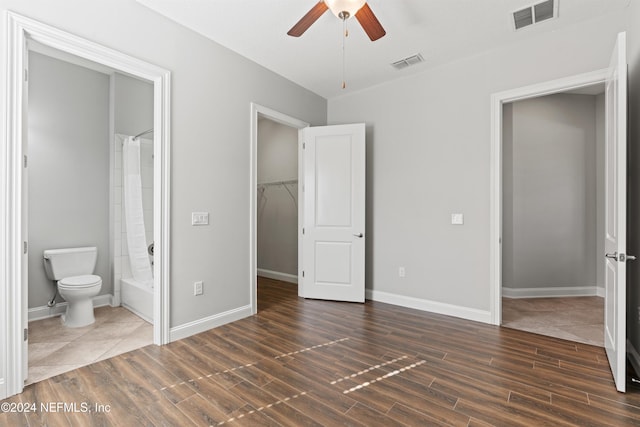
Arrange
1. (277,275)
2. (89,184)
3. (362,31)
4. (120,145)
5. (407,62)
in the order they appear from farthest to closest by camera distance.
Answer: (277,275), (120,145), (89,184), (407,62), (362,31)

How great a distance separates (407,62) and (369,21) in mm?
1626

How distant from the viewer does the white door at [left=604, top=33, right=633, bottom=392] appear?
2010 millimetres

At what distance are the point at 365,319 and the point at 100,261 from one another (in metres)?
3.27

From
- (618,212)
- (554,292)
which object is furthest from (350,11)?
(554,292)

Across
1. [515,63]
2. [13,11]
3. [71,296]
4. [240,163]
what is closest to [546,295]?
[515,63]

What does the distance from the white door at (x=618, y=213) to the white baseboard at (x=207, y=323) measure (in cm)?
308

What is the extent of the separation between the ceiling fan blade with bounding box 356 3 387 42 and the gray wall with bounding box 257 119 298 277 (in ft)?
10.4

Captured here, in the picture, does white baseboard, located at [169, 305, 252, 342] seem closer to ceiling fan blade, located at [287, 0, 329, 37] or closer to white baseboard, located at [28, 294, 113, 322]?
white baseboard, located at [28, 294, 113, 322]

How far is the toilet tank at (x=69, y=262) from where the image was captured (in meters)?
3.44

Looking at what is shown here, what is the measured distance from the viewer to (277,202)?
5.60 meters

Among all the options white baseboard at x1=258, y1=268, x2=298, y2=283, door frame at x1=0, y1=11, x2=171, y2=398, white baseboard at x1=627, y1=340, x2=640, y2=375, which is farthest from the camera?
white baseboard at x1=258, y1=268, x2=298, y2=283

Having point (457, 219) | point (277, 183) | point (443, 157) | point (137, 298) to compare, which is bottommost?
point (137, 298)

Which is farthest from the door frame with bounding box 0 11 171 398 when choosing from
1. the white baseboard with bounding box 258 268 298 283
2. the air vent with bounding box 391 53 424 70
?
the white baseboard with bounding box 258 268 298 283

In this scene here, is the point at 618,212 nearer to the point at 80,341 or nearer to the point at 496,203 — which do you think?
the point at 496,203
